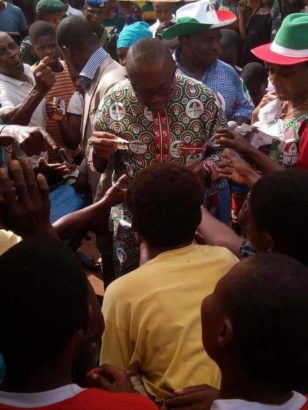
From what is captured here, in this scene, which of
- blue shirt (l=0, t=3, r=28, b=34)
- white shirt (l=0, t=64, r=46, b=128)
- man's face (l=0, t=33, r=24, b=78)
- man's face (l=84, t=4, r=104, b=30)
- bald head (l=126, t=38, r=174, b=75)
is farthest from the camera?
blue shirt (l=0, t=3, r=28, b=34)

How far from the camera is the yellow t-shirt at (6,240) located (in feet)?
7.37

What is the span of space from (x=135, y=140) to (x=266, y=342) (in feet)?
6.06

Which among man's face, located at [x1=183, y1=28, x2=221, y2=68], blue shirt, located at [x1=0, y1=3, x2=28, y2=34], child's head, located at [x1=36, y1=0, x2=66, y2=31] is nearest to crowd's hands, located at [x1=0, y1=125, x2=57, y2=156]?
man's face, located at [x1=183, y1=28, x2=221, y2=68]

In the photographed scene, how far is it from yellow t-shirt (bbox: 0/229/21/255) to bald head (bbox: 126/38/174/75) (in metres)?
1.10

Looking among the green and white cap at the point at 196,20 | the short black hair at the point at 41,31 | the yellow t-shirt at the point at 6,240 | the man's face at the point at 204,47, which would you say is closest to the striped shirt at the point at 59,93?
the short black hair at the point at 41,31

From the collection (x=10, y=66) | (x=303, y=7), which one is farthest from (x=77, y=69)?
(x=303, y=7)

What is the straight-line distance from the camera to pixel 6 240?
2264mm

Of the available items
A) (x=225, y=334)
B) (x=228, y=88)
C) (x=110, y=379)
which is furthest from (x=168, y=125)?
(x=225, y=334)

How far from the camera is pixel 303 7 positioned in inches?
317

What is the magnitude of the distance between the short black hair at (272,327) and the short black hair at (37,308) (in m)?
0.39

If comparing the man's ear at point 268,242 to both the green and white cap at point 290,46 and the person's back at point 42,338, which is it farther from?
the green and white cap at point 290,46

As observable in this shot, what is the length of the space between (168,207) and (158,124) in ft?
3.12

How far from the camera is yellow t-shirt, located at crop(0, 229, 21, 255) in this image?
7.37 feet

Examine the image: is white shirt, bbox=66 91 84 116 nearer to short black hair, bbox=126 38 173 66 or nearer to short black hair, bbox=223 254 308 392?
short black hair, bbox=126 38 173 66
